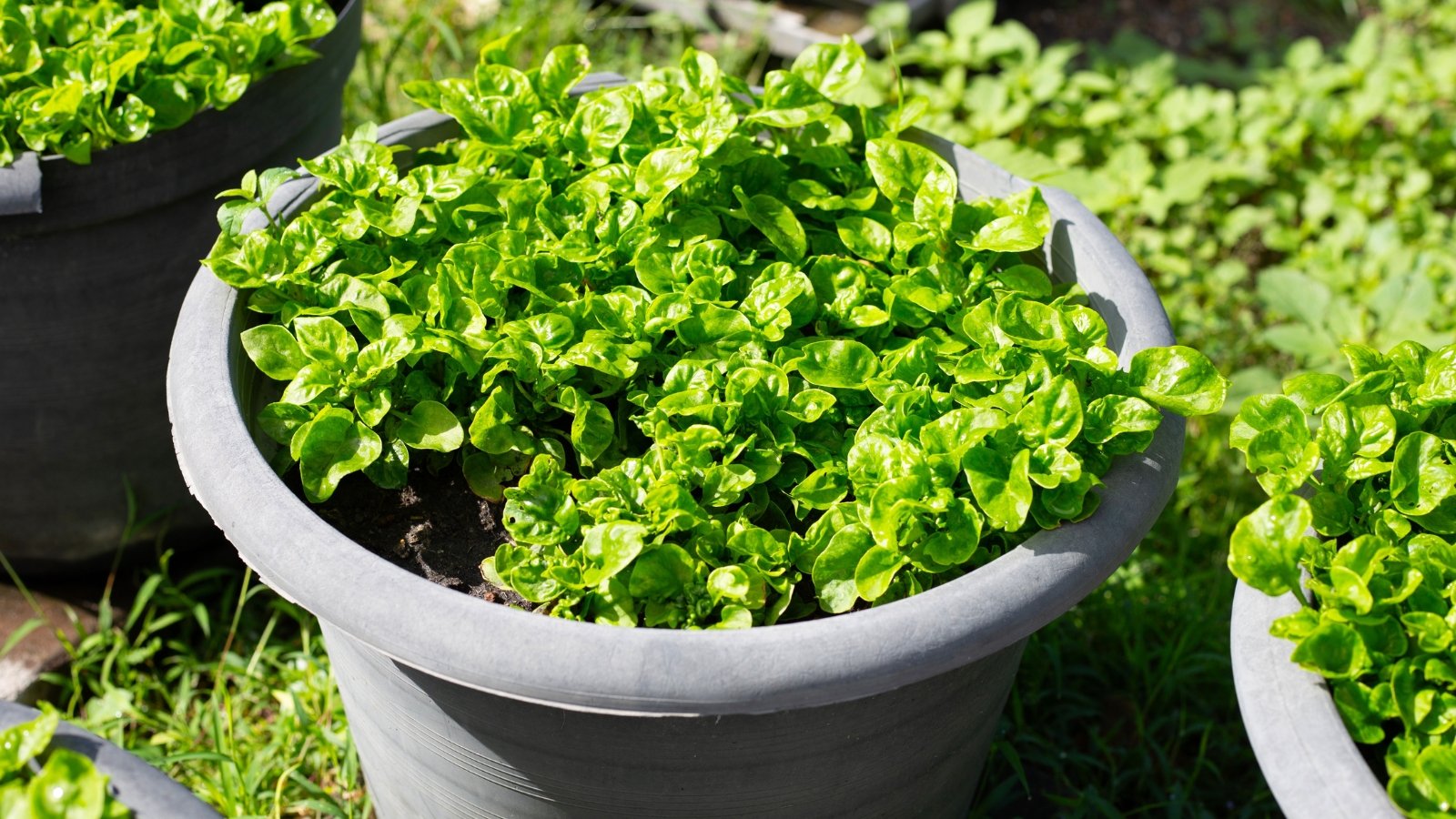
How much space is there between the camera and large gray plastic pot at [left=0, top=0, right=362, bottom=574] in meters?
1.82

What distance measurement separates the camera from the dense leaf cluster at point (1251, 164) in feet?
9.37

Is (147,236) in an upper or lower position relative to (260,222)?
lower

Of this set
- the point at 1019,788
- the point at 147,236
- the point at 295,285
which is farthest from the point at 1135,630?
the point at 147,236

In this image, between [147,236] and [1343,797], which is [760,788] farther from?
[147,236]

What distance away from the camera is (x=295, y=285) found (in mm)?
1573

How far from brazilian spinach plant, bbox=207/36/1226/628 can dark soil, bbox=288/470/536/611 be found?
5cm

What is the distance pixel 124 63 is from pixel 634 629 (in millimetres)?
1087

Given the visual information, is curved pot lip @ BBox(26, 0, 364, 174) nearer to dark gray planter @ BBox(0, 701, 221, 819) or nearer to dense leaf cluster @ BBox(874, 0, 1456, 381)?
dark gray planter @ BBox(0, 701, 221, 819)

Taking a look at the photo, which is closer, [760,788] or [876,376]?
[760,788]

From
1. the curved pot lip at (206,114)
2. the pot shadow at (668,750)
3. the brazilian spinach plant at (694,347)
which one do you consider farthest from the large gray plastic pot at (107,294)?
the pot shadow at (668,750)

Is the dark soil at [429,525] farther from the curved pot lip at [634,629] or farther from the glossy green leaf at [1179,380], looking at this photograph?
the glossy green leaf at [1179,380]

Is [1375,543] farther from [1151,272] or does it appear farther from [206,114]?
[1151,272]

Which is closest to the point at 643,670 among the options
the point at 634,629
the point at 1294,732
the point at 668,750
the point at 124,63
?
the point at 634,629

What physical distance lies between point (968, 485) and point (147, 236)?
125 centimetres
